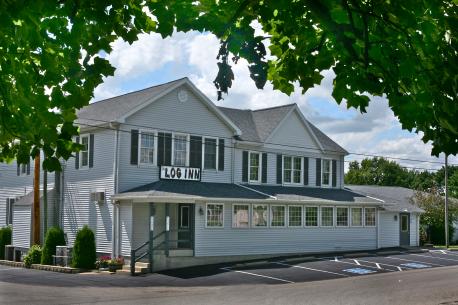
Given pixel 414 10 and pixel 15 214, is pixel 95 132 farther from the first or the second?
pixel 414 10

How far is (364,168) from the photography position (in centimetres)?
9650

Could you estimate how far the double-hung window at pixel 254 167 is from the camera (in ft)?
112

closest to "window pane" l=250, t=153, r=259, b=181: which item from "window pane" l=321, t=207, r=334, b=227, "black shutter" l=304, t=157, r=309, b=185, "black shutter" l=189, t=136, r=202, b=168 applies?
"black shutter" l=304, t=157, r=309, b=185

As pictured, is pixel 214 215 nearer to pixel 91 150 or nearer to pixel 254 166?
Result: pixel 254 166

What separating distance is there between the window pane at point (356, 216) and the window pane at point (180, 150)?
1169cm

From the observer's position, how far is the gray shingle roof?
134 ft

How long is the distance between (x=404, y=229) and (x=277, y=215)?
43.5 feet

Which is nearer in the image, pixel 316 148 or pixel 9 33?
pixel 9 33

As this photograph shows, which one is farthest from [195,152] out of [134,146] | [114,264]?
[114,264]

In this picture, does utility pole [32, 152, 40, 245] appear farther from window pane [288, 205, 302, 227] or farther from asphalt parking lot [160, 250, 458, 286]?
window pane [288, 205, 302, 227]

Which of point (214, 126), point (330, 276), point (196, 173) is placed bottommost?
point (330, 276)

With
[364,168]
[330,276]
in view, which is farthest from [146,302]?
[364,168]

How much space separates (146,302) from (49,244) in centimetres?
1294

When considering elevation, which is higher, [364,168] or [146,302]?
[364,168]
